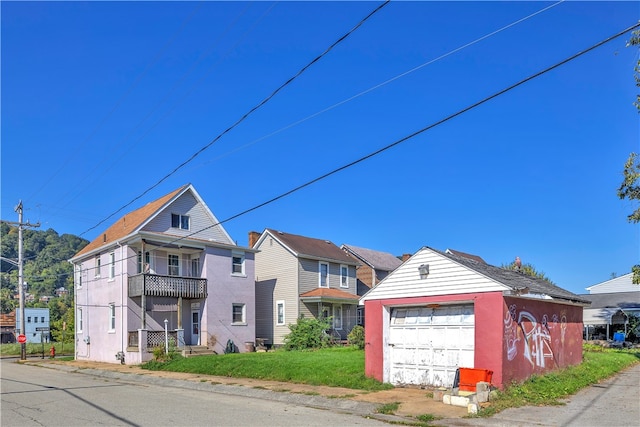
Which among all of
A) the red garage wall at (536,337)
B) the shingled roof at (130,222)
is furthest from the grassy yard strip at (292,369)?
the shingled roof at (130,222)

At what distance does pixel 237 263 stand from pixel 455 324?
21059 mm

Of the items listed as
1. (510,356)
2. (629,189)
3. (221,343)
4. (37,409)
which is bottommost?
(221,343)

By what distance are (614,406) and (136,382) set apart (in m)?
15.9

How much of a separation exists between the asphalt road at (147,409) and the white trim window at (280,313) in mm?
18683

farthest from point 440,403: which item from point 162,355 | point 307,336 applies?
point 307,336

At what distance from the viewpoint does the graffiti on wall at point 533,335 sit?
1368 cm

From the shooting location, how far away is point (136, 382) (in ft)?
66.8

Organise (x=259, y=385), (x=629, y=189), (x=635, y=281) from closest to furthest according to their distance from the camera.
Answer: (x=259, y=385)
(x=629, y=189)
(x=635, y=281)

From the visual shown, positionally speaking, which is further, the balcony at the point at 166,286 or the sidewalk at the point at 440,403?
the balcony at the point at 166,286

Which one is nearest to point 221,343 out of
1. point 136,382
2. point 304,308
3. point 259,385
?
point 304,308

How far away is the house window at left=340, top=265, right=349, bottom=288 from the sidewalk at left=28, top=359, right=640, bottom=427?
2169cm

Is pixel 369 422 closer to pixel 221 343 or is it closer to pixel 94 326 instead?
pixel 221 343

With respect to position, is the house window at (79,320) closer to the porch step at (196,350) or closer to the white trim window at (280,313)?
the porch step at (196,350)

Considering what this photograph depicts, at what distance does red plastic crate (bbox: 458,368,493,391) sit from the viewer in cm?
1289
